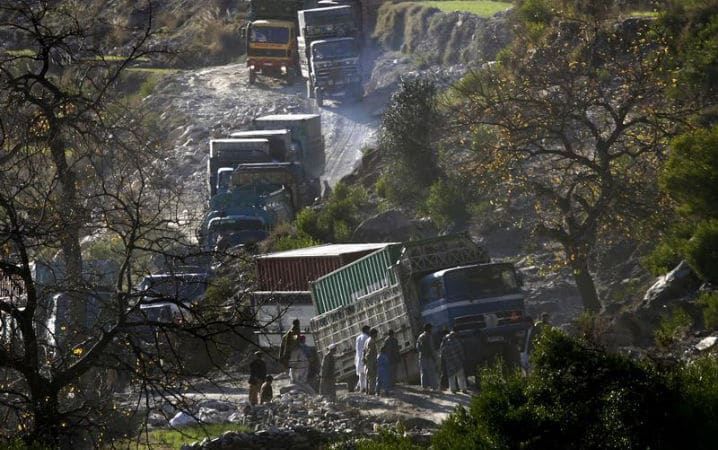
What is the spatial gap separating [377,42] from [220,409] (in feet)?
160

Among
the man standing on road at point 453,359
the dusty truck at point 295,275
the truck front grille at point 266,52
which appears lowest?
the man standing on road at point 453,359

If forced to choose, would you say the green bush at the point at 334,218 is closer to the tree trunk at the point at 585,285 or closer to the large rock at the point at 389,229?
the large rock at the point at 389,229

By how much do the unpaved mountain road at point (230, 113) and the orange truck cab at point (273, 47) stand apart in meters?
0.96

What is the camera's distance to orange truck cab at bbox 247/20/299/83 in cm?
6050

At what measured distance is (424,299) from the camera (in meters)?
23.5

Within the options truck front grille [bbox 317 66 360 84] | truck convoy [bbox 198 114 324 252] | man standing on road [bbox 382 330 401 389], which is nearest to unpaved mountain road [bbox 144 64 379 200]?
truck front grille [bbox 317 66 360 84]

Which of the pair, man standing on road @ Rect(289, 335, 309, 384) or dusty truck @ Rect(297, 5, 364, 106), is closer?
man standing on road @ Rect(289, 335, 309, 384)

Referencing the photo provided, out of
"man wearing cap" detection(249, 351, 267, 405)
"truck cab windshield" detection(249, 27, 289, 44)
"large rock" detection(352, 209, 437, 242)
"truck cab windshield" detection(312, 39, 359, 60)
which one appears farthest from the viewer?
"truck cab windshield" detection(249, 27, 289, 44)

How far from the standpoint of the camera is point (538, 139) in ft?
93.0

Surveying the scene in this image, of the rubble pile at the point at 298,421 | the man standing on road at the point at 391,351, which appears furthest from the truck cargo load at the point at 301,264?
the rubble pile at the point at 298,421

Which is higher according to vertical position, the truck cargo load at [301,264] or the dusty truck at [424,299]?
the truck cargo load at [301,264]

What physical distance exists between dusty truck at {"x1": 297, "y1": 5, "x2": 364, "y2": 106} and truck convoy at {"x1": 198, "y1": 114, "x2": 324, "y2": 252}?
1016 cm

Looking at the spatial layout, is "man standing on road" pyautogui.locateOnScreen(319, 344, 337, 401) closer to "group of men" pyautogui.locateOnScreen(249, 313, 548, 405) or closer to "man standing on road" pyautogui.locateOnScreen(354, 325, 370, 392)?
"group of men" pyautogui.locateOnScreen(249, 313, 548, 405)

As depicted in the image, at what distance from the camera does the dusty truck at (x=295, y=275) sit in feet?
89.1
